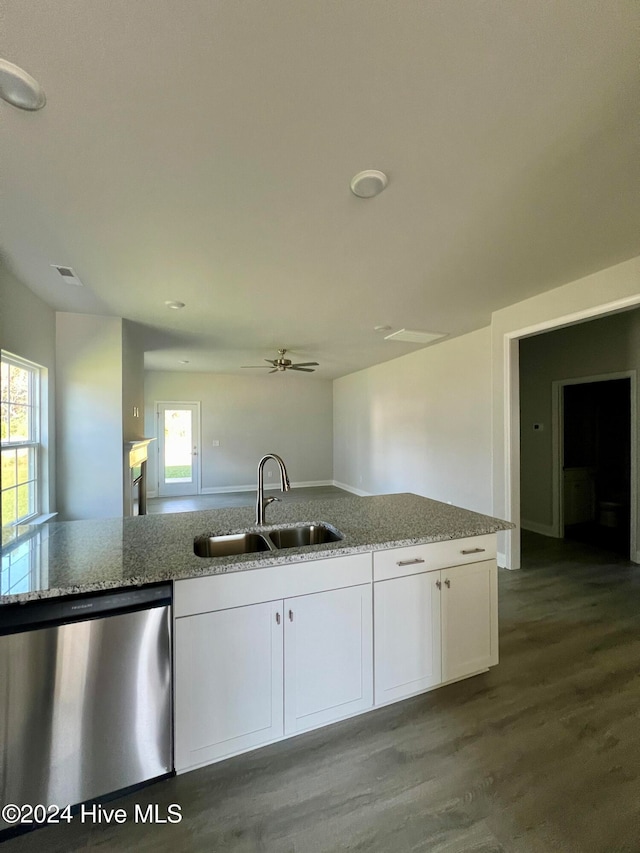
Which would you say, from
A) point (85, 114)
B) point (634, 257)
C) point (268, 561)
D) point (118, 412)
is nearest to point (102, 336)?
point (118, 412)

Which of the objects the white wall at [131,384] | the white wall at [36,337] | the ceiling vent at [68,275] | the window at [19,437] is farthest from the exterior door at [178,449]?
the ceiling vent at [68,275]

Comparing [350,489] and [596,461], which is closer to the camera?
[596,461]

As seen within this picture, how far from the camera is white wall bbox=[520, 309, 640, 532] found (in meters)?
3.94

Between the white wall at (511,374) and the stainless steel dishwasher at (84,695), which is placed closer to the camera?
the stainless steel dishwasher at (84,695)

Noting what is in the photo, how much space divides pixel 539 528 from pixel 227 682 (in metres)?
5.02

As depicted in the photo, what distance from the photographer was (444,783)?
1443mm

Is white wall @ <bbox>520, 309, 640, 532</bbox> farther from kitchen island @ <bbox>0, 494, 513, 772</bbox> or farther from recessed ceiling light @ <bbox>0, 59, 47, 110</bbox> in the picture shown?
recessed ceiling light @ <bbox>0, 59, 47, 110</bbox>

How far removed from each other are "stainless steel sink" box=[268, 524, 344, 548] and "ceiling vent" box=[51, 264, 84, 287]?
2536mm

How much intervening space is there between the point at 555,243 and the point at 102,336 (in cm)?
423

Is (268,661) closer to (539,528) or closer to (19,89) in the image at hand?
(19,89)

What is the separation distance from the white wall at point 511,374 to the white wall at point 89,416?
412cm

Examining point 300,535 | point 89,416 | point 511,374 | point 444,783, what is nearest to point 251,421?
point 89,416

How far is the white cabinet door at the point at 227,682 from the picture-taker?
56.3 inches

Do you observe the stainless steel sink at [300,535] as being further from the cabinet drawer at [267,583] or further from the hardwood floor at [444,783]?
the hardwood floor at [444,783]
